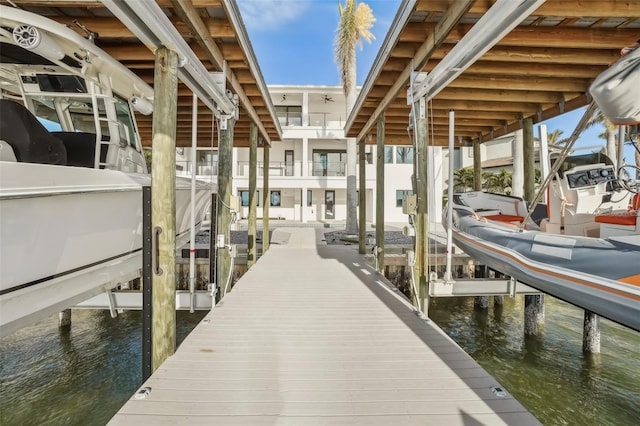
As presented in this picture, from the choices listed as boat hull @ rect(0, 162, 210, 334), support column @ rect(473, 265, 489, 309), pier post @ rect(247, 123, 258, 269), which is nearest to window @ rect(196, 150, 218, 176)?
pier post @ rect(247, 123, 258, 269)

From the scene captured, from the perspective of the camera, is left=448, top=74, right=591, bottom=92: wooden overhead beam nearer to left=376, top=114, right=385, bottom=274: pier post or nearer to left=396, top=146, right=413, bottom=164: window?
left=376, top=114, right=385, bottom=274: pier post

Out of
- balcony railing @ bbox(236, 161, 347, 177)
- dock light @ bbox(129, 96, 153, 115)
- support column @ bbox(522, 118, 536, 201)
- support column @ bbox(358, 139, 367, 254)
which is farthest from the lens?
balcony railing @ bbox(236, 161, 347, 177)

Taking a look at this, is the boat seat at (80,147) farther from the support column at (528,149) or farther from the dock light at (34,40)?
the support column at (528,149)

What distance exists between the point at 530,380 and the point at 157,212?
5824 millimetres

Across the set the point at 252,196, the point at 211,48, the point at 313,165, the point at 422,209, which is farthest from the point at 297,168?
the point at 422,209

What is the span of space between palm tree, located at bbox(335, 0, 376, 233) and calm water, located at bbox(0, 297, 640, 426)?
7.32 metres

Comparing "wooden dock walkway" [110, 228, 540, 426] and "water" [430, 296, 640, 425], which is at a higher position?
"wooden dock walkway" [110, 228, 540, 426]

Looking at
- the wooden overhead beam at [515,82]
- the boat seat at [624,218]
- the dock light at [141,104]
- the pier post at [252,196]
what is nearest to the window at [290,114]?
the pier post at [252,196]

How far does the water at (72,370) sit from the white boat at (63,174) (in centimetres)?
217

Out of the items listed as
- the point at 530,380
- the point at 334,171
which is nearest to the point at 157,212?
the point at 530,380

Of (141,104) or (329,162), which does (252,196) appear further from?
(329,162)

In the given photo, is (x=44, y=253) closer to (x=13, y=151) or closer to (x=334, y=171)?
(x=13, y=151)

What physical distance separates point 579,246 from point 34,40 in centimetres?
536

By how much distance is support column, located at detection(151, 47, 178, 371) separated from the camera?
3102 millimetres
